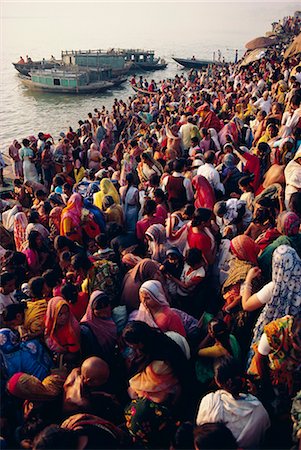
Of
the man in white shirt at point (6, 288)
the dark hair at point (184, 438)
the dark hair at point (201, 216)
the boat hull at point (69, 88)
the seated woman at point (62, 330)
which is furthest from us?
the boat hull at point (69, 88)

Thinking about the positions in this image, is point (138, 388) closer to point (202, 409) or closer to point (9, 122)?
point (202, 409)

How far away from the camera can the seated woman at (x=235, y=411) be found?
2.53 meters

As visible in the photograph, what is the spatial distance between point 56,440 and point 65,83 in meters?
33.3

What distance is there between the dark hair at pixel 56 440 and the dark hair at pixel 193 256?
2061 millimetres

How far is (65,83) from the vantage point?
32.3m

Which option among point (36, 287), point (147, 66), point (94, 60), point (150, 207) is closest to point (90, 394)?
point (36, 287)

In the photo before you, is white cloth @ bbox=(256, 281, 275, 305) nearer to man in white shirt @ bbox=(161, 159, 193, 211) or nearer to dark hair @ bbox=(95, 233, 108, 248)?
dark hair @ bbox=(95, 233, 108, 248)

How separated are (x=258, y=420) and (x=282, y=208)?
2.88 m

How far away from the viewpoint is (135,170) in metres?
8.60

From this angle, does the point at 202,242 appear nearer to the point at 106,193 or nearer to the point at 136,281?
the point at 136,281

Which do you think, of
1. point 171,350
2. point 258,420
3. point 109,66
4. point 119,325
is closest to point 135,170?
point 119,325

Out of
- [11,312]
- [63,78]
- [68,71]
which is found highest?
[68,71]

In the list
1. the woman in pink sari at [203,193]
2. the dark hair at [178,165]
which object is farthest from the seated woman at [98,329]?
the dark hair at [178,165]

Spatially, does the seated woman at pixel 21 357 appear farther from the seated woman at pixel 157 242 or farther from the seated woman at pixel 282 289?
the seated woman at pixel 282 289
